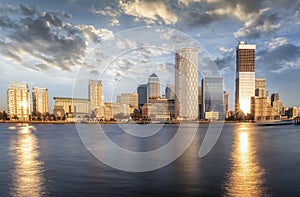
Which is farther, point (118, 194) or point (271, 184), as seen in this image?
point (271, 184)

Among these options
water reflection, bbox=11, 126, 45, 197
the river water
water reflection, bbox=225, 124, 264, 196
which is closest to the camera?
water reflection, bbox=225, 124, 264, 196

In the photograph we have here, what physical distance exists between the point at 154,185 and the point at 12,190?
1033 cm

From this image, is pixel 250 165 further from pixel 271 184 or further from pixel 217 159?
pixel 271 184

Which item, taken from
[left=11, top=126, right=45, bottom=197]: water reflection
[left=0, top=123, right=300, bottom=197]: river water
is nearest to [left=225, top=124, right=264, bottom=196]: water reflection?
[left=0, top=123, right=300, bottom=197]: river water

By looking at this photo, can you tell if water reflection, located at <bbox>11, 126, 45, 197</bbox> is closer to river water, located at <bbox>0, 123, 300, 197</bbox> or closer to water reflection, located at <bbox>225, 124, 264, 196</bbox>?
river water, located at <bbox>0, 123, 300, 197</bbox>

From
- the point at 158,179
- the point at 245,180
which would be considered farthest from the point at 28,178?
the point at 245,180

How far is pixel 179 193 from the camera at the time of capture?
15.7 meters

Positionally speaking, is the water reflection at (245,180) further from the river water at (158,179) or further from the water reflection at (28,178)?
the water reflection at (28,178)

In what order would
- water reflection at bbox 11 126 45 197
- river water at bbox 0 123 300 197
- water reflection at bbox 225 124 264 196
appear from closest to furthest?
1. water reflection at bbox 225 124 264 196
2. river water at bbox 0 123 300 197
3. water reflection at bbox 11 126 45 197

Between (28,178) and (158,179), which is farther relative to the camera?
(28,178)

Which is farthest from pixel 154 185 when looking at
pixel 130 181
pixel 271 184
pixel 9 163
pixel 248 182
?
pixel 9 163

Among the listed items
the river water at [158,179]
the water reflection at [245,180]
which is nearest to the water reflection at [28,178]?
the river water at [158,179]

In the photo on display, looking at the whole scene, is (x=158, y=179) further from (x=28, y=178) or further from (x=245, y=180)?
(x=28, y=178)

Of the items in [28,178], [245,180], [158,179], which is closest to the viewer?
[245,180]
